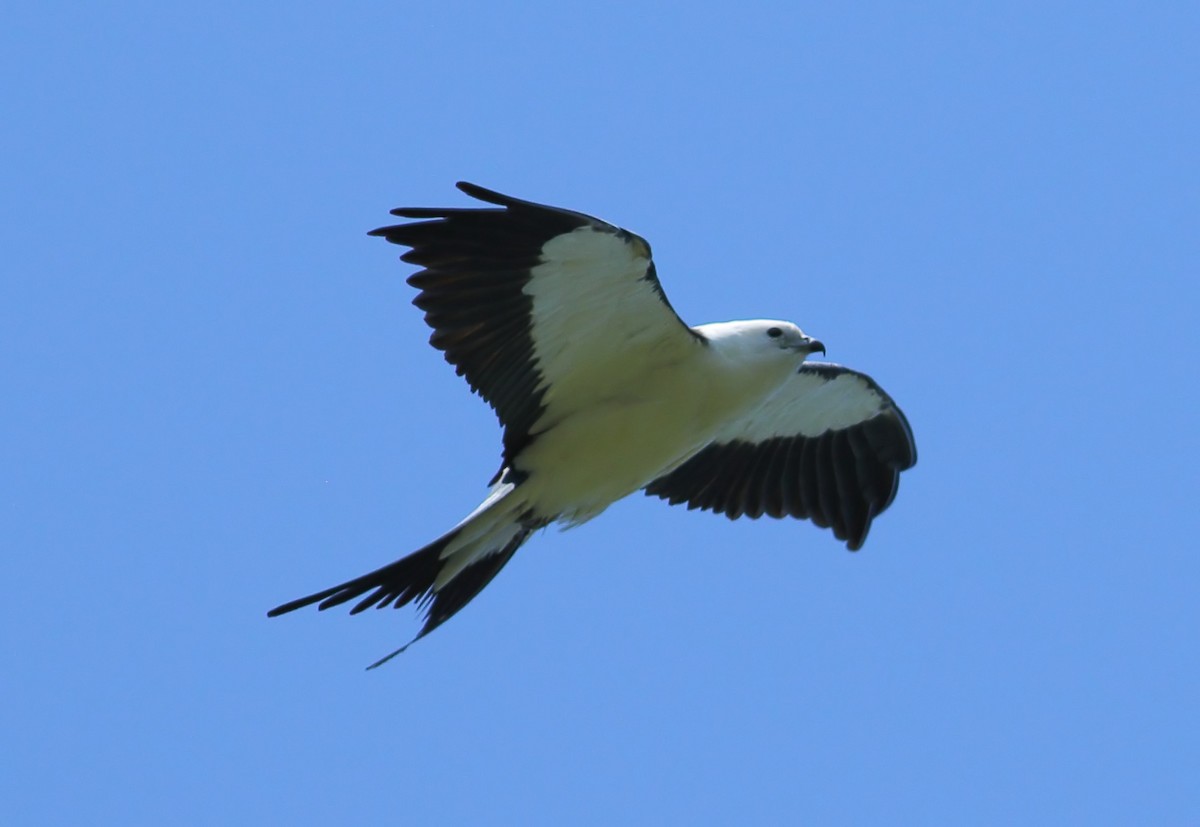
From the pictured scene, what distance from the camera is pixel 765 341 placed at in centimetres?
822

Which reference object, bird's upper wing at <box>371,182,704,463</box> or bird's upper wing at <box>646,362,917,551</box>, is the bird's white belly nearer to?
bird's upper wing at <box>371,182,704,463</box>

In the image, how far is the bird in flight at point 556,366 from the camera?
749cm

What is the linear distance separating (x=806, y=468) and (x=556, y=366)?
2.07m

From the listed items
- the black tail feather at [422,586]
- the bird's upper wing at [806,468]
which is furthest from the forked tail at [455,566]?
the bird's upper wing at [806,468]

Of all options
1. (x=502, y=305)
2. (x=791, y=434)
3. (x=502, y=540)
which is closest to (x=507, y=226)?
(x=502, y=305)

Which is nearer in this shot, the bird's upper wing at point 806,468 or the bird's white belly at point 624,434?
the bird's white belly at point 624,434

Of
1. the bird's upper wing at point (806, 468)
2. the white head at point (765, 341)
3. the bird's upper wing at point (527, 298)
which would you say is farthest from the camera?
the bird's upper wing at point (806, 468)

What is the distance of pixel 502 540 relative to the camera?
27.7ft

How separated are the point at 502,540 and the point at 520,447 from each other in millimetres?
448

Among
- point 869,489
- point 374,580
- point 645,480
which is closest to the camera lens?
point 374,580

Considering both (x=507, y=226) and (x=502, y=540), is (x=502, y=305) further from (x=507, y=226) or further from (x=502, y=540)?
(x=502, y=540)

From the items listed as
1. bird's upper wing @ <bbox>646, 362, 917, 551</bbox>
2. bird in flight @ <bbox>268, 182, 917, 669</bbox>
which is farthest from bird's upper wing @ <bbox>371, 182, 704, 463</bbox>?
bird's upper wing @ <bbox>646, 362, 917, 551</bbox>

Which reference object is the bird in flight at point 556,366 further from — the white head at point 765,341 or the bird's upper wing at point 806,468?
the bird's upper wing at point 806,468

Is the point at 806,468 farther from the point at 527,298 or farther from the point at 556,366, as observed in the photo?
the point at 527,298
